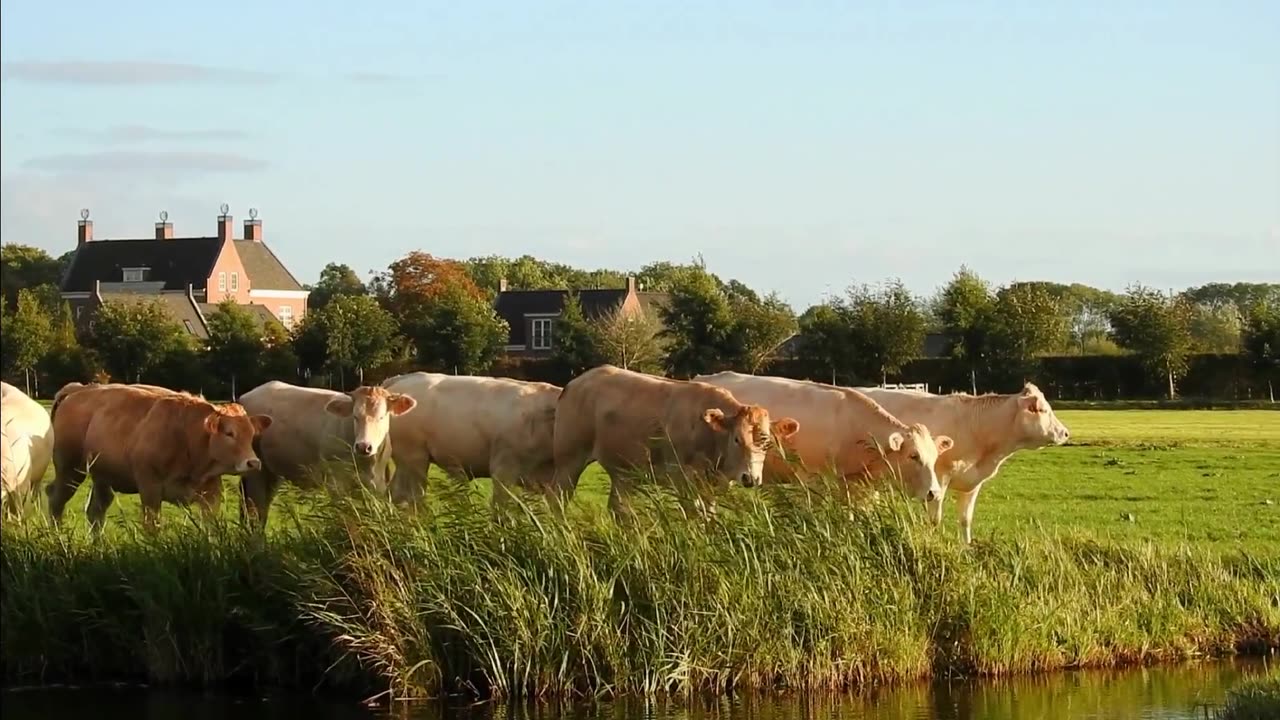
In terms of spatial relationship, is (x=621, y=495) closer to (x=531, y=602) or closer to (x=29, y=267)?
(x=531, y=602)

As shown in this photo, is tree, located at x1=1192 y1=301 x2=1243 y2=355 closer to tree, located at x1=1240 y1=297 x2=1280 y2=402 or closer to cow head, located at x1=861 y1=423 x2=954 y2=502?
tree, located at x1=1240 y1=297 x2=1280 y2=402

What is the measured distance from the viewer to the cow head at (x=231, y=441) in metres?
19.2

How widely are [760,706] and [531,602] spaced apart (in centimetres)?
200

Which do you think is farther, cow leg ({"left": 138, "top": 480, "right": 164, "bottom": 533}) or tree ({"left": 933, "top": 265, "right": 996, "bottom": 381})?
tree ({"left": 933, "top": 265, "right": 996, "bottom": 381})

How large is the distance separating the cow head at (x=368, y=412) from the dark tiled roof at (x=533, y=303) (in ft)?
A: 278

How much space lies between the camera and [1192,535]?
827 inches

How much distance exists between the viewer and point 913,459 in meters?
19.7

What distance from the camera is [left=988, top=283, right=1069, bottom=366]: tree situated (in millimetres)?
70250

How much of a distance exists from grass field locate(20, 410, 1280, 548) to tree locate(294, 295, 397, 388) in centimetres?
3773

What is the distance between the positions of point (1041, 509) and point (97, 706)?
1400 cm

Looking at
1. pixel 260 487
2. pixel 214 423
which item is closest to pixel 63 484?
pixel 260 487

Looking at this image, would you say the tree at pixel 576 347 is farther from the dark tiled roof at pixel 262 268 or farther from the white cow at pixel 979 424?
the white cow at pixel 979 424

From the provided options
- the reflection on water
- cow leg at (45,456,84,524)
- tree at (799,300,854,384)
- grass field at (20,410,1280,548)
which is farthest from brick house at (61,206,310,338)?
the reflection on water

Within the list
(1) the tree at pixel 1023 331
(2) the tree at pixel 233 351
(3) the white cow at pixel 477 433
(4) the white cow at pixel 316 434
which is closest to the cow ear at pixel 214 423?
(4) the white cow at pixel 316 434
